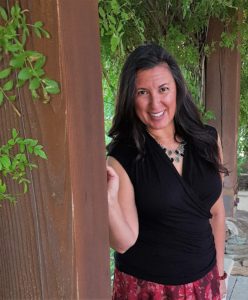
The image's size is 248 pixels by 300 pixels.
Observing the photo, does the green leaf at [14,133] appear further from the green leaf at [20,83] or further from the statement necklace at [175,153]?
the statement necklace at [175,153]

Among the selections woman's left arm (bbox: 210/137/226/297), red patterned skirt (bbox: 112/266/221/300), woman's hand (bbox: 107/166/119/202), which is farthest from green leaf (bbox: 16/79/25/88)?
woman's left arm (bbox: 210/137/226/297)

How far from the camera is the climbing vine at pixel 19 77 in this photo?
634 mm

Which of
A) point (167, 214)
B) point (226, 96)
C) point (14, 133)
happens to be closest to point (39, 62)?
point (14, 133)

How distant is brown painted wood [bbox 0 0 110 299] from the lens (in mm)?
659

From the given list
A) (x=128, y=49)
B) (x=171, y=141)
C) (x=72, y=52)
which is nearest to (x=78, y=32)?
(x=72, y=52)

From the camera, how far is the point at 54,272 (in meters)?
0.75

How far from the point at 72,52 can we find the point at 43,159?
0.60 ft

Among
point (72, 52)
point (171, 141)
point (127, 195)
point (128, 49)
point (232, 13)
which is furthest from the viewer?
point (232, 13)

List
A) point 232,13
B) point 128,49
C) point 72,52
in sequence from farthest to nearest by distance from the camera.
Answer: point 232,13, point 128,49, point 72,52

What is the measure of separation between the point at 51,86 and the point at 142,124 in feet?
2.84

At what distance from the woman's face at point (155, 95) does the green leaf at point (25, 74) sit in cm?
79

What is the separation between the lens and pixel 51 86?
650mm

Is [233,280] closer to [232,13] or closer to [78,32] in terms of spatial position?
[232,13]

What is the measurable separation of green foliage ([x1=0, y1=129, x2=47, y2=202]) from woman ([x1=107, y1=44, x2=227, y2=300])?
26.3 inches
